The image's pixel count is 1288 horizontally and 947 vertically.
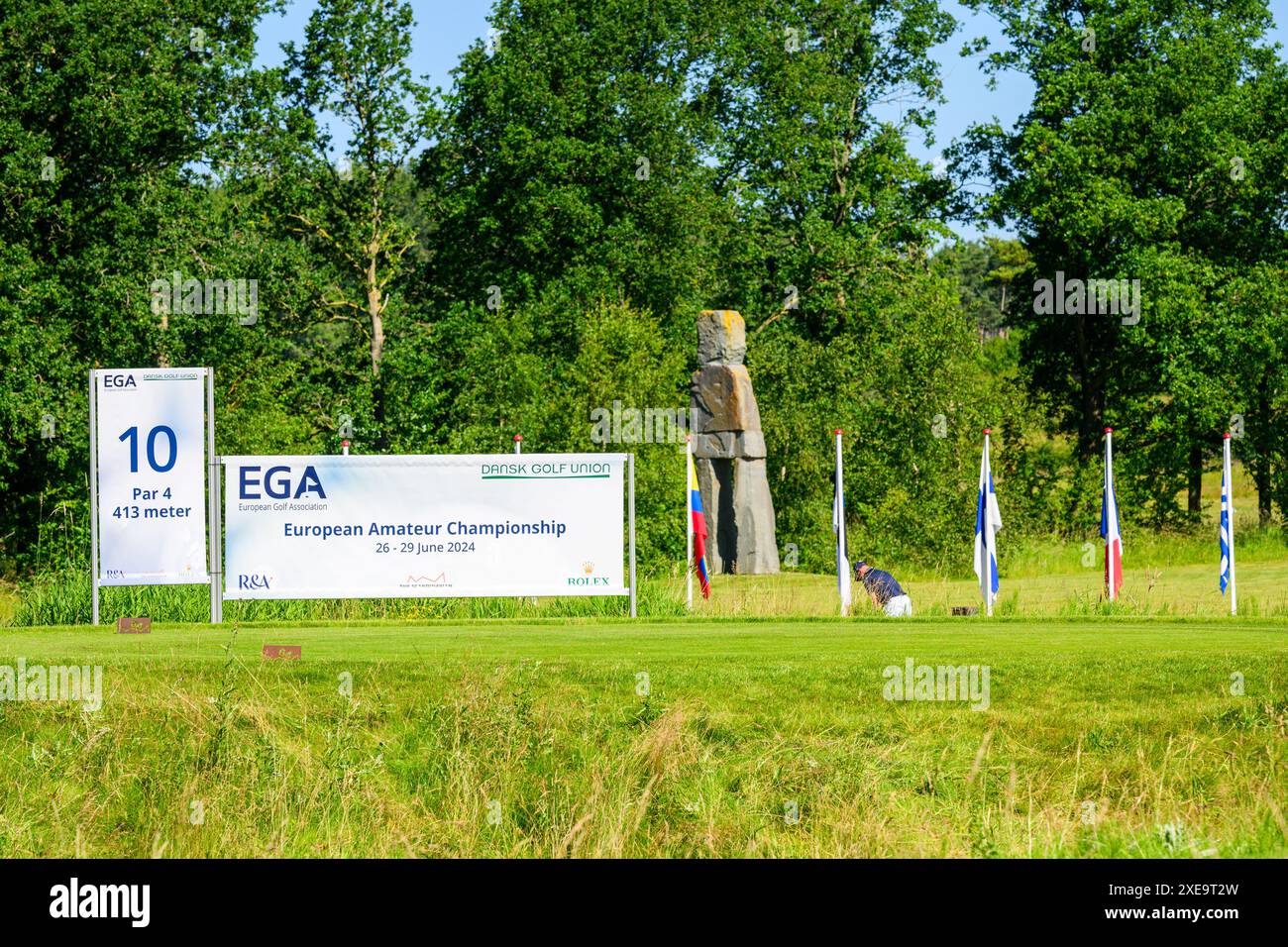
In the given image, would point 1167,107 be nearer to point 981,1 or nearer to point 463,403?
point 981,1

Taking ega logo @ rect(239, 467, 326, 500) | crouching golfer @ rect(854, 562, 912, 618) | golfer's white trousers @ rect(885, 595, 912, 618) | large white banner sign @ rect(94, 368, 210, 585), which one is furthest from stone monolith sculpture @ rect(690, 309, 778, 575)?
large white banner sign @ rect(94, 368, 210, 585)

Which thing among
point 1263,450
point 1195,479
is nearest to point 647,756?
point 1263,450

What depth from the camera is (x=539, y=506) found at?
2075cm

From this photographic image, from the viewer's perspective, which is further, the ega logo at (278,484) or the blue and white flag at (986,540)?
the blue and white flag at (986,540)

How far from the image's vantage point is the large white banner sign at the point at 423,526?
67.2ft

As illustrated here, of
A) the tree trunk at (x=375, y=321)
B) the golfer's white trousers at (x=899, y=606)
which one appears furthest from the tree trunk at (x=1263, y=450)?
the golfer's white trousers at (x=899, y=606)

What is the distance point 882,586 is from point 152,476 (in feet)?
31.5

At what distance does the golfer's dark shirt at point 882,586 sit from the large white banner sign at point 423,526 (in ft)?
11.2

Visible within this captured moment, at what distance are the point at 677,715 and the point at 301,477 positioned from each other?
881 centimetres

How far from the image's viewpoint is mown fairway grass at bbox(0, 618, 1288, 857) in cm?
1195

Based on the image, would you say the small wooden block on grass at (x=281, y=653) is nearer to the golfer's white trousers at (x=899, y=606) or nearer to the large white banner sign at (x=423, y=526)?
the large white banner sign at (x=423, y=526)

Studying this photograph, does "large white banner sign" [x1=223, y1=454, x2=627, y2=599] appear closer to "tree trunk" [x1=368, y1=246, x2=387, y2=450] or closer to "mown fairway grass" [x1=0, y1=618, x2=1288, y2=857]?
"mown fairway grass" [x1=0, y1=618, x2=1288, y2=857]

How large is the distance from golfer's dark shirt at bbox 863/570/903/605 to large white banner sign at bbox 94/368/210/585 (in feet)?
28.6

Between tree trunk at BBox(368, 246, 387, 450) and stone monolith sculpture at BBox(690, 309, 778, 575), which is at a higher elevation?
tree trunk at BBox(368, 246, 387, 450)
